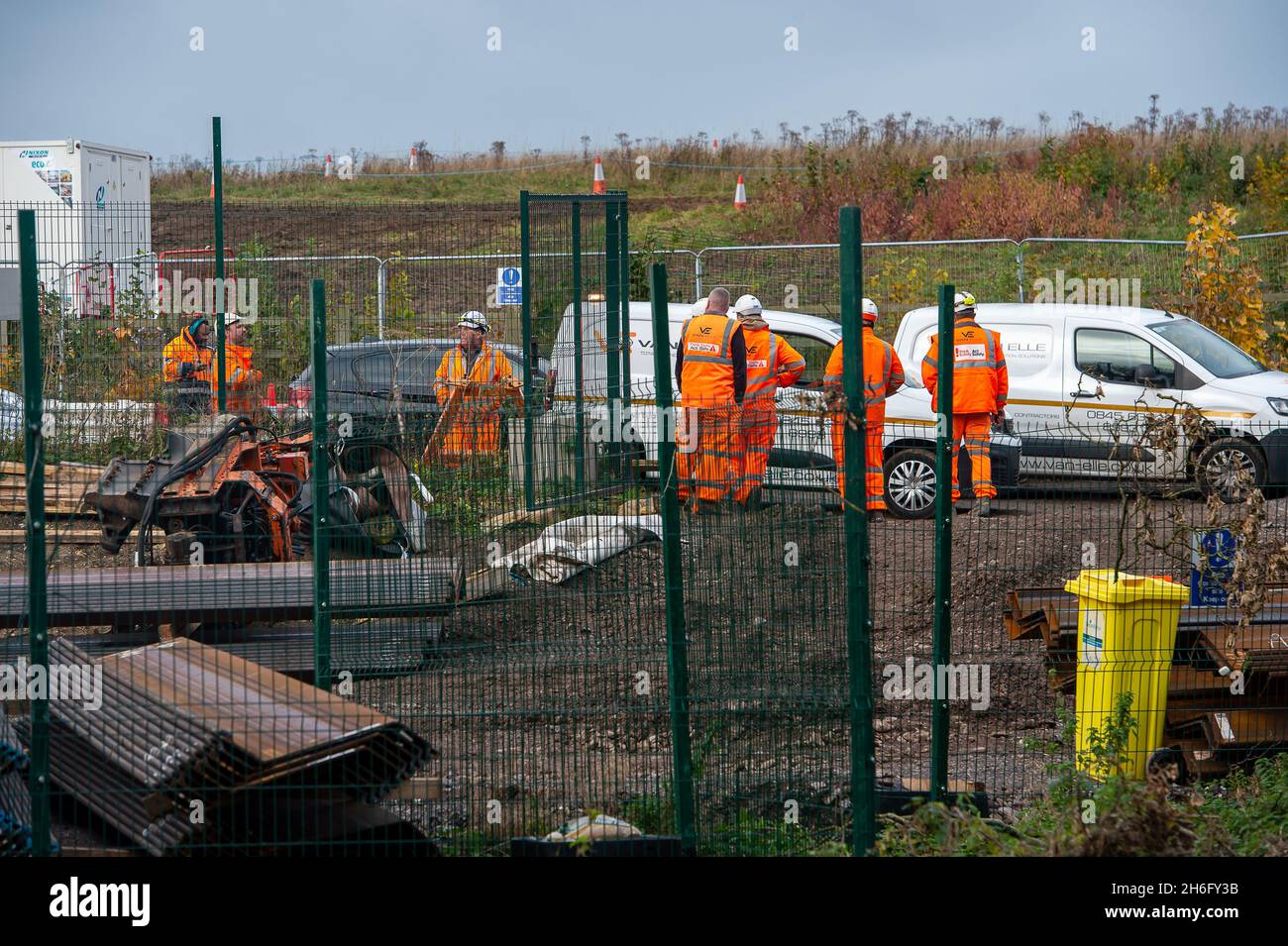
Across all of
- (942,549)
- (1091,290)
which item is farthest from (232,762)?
(1091,290)

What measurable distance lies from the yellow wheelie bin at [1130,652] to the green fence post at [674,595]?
212cm

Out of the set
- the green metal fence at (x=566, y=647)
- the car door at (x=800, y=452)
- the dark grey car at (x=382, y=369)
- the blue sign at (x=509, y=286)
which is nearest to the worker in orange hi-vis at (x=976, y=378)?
the green metal fence at (x=566, y=647)

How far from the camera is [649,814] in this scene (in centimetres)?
573

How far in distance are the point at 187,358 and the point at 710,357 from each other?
5.18 metres

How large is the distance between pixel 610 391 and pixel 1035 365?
4.66m

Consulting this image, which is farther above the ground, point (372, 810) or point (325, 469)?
point (325, 469)

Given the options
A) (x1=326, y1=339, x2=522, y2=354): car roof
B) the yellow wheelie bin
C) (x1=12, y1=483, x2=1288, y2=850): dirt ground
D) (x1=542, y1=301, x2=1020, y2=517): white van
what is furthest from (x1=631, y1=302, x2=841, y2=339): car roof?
(x1=12, y1=483, x2=1288, y2=850): dirt ground

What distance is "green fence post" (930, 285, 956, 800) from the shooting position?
5.78 meters

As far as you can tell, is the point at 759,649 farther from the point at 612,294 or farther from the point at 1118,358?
the point at 1118,358

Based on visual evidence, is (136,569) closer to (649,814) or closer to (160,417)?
(649,814)

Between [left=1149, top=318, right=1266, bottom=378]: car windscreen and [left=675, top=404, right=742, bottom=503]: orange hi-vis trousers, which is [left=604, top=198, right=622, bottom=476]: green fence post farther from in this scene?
[left=675, top=404, right=742, bottom=503]: orange hi-vis trousers
